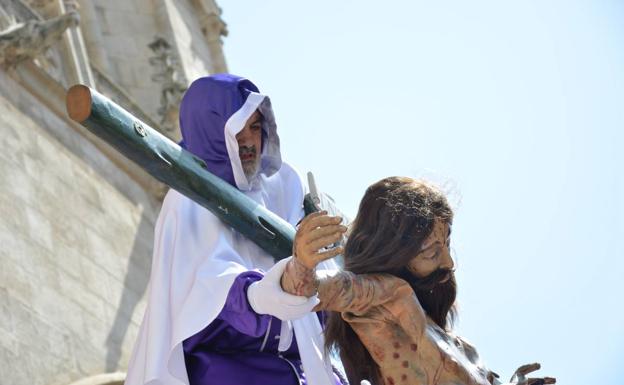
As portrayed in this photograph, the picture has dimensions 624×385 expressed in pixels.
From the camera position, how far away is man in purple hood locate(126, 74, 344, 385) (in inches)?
190

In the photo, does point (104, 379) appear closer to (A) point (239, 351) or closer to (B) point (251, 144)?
(B) point (251, 144)

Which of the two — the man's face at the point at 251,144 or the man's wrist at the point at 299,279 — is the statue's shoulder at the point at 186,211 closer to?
the man's face at the point at 251,144

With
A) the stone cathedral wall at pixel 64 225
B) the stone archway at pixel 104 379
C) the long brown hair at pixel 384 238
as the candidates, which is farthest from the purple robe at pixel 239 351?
the stone archway at pixel 104 379

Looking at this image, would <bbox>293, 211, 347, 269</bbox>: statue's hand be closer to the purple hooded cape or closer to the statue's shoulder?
the purple hooded cape

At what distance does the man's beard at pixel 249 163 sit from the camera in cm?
530

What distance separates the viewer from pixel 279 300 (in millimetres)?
4469

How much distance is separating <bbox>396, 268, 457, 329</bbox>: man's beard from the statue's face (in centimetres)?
2

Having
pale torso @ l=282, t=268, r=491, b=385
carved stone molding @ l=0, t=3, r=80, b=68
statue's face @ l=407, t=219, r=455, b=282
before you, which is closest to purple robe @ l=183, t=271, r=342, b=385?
pale torso @ l=282, t=268, r=491, b=385

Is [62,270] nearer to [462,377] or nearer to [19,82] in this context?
[19,82]

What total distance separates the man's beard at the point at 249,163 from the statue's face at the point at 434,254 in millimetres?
724

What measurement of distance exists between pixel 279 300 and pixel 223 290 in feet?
1.28

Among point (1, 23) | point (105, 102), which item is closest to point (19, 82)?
point (1, 23)

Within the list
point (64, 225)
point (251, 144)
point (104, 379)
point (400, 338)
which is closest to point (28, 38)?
point (64, 225)

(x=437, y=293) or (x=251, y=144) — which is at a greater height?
(x=251, y=144)
